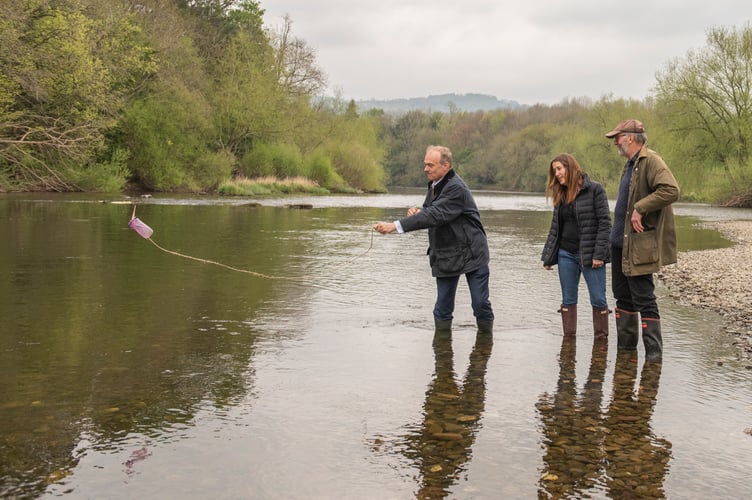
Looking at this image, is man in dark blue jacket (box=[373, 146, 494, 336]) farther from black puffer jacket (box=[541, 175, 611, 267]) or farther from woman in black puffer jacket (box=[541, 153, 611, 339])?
black puffer jacket (box=[541, 175, 611, 267])

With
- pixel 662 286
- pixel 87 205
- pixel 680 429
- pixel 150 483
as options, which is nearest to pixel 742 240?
pixel 662 286

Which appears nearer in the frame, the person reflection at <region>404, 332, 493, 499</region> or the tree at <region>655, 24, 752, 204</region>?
the person reflection at <region>404, 332, 493, 499</region>

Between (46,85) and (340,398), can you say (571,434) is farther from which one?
(46,85)

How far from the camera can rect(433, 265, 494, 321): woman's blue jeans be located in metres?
8.31

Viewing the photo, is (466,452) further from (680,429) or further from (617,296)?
(617,296)

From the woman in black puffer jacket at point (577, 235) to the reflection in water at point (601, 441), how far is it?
4.53ft

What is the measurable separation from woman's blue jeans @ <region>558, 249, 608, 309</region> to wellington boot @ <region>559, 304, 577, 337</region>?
0.18 feet

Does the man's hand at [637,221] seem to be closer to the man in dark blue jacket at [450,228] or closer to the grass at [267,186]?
the man in dark blue jacket at [450,228]

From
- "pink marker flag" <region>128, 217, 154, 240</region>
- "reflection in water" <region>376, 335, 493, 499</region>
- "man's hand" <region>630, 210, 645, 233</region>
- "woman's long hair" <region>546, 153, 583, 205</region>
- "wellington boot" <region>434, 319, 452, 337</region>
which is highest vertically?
"woman's long hair" <region>546, 153, 583, 205</region>

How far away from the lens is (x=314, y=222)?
29.3 meters

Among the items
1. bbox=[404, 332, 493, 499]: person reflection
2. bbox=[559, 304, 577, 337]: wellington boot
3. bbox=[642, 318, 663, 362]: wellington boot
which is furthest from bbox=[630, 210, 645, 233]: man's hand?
bbox=[404, 332, 493, 499]: person reflection

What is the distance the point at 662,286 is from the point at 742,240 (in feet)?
40.2

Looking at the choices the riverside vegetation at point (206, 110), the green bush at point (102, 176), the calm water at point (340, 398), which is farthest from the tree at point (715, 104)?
the calm water at point (340, 398)

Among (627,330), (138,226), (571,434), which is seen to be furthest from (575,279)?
(138,226)
